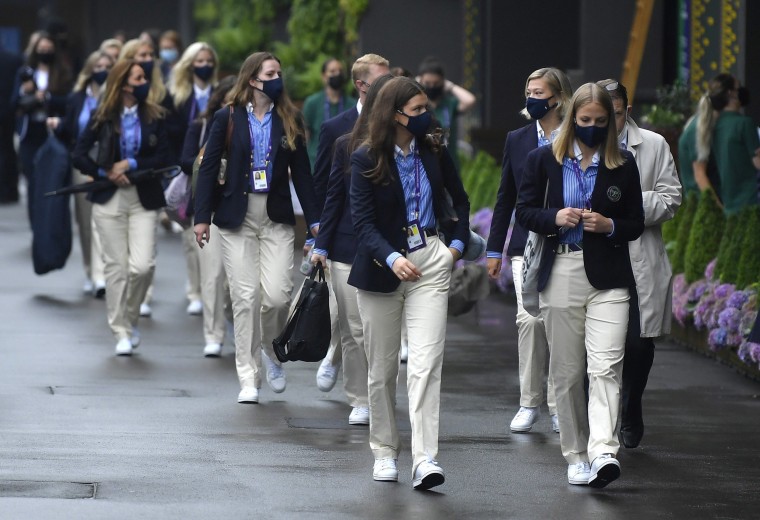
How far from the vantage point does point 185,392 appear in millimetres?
10703

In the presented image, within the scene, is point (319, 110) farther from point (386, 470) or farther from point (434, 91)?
point (386, 470)

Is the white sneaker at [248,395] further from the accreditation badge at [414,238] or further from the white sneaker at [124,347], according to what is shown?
the accreditation badge at [414,238]

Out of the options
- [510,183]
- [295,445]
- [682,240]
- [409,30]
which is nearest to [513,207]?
[510,183]

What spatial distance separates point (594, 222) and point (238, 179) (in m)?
3.10

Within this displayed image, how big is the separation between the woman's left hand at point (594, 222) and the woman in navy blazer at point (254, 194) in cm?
274

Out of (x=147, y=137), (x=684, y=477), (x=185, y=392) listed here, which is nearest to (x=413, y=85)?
(x=684, y=477)

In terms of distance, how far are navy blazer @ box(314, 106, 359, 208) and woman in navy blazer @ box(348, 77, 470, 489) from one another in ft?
5.71

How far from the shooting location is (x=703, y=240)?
12.8m

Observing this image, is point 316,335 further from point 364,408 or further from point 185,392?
point 185,392

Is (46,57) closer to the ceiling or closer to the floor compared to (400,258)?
closer to the floor

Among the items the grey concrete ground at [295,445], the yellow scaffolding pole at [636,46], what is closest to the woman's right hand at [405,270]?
the grey concrete ground at [295,445]

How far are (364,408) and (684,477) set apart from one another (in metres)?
2.03

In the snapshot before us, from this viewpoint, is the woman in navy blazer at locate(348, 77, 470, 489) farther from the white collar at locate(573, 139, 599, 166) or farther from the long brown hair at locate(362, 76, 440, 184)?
the white collar at locate(573, 139, 599, 166)

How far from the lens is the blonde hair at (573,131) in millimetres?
7957
